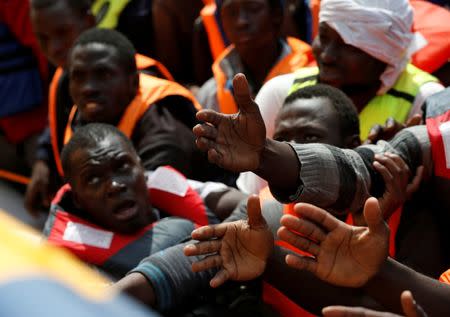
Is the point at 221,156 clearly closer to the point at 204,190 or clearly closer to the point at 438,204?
the point at 438,204

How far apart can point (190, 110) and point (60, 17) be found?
91cm

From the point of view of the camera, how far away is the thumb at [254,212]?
2031 mm

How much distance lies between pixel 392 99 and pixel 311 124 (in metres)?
0.62

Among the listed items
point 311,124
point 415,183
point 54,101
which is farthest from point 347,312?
point 54,101

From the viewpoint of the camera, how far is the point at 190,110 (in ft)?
12.1

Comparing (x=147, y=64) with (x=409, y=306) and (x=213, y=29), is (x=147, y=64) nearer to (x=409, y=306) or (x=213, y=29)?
(x=213, y=29)

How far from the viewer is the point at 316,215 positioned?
6.25ft

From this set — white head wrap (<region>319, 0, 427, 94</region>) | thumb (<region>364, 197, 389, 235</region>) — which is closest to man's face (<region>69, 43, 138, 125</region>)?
white head wrap (<region>319, 0, 427, 94</region>)

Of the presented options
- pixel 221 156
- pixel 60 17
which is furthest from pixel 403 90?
pixel 60 17

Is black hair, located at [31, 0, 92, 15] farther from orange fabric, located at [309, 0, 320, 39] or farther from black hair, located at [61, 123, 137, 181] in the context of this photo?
black hair, located at [61, 123, 137, 181]

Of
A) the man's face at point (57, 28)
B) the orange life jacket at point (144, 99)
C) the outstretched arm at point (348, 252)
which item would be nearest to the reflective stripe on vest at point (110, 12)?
the man's face at point (57, 28)

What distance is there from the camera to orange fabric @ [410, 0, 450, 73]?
349 cm

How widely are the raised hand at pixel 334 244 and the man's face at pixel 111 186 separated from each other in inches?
39.4

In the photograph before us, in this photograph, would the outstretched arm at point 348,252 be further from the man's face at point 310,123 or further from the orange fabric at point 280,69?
the orange fabric at point 280,69
